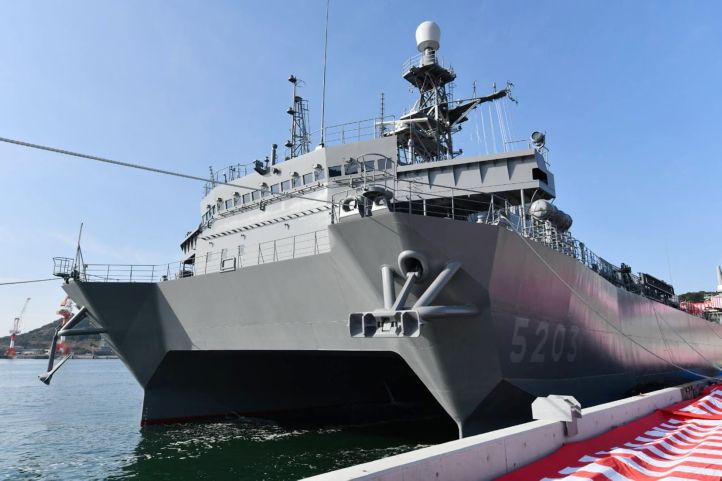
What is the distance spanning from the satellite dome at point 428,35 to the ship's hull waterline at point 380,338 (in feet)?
35.1

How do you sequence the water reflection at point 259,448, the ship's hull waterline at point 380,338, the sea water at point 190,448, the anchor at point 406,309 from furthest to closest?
the sea water at point 190,448 → the water reflection at point 259,448 → the ship's hull waterline at point 380,338 → the anchor at point 406,309

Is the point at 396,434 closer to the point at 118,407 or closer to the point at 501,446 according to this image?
the point at 501,446

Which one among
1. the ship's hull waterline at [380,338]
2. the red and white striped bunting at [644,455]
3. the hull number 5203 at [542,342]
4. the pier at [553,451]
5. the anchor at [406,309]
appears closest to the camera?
the pier at [553,451]

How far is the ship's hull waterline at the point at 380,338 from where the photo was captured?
28.0ft

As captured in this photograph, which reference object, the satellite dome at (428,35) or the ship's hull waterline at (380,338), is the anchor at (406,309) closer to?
the ship's hull waterline at (380,338)

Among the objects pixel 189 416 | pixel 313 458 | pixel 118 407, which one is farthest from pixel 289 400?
pixel 118 407

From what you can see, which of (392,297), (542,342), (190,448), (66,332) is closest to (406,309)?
(392,297)

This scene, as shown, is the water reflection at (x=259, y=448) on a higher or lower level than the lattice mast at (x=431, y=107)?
lower

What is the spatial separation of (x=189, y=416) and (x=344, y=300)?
8260 millimetres

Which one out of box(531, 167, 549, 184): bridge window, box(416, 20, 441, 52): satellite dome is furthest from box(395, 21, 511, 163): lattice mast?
box(531, 167, 549, 184): bridge window

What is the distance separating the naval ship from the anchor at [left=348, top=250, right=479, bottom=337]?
0.04 metres

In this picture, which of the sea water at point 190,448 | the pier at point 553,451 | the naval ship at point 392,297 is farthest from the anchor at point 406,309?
the sea water at point 190,448

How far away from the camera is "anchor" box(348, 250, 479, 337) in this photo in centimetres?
776

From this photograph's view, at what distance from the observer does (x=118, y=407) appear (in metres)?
22.7
